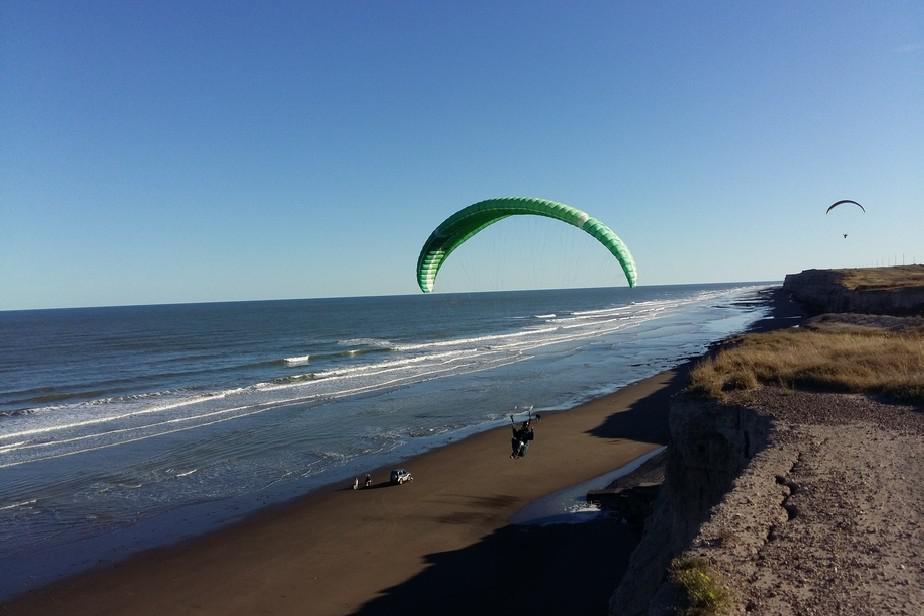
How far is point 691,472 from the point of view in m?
9.27

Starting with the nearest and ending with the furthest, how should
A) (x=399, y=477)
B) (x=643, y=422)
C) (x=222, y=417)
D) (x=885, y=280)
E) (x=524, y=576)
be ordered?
(x=524, y=576)
(x=399, y=477)
(x=643, y=422)
(x=222, y=417)
(x=885, y=280)

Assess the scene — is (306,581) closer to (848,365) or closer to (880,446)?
(880,446)

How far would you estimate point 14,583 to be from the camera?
11328mm

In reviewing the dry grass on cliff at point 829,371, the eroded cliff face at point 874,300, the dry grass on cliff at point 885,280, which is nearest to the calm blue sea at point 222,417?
the eroded cliff face at point 874,300

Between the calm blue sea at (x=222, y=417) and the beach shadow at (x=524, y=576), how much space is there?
570cm

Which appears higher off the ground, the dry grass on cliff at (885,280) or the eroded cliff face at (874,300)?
the dry grass on cliff at (885,280)

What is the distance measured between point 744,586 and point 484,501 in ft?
35.0

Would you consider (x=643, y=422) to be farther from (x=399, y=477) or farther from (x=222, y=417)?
(x=222, y=417)

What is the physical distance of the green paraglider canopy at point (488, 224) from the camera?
19.7m

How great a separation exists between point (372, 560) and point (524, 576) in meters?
3.00

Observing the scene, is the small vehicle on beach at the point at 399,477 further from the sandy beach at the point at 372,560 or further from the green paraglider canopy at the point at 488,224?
the green paraglider canopy at the point at 488,224

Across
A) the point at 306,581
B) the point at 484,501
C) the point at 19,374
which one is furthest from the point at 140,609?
the point at 19,374

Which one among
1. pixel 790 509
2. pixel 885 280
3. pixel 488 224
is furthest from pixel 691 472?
pixel 885 280

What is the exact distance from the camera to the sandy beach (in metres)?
10.4
